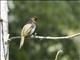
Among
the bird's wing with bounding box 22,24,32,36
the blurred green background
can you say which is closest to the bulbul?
the bird's wing with bounding box 22,24,32,36

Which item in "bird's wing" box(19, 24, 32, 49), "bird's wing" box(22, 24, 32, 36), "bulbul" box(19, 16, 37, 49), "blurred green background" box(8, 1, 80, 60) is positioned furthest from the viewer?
"blurred green background" box(8, 1, 80, 60)

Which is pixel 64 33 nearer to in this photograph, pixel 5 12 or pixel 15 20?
pixel 15 20

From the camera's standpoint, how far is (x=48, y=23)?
7.72 meters

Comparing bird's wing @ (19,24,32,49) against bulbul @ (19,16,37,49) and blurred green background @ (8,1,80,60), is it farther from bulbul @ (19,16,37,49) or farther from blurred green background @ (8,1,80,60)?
blurred green background @ (8,1,80,60)

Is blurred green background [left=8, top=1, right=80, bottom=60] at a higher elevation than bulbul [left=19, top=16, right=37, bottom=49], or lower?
lower

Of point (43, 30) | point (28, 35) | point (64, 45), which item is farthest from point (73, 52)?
point (28, 35)

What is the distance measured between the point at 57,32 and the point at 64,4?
0.61 meters

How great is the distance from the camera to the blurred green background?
7129 mm

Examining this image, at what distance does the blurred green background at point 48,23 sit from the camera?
713 centimetres

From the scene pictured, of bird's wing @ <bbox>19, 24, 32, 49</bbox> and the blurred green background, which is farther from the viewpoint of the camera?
the blurred green background

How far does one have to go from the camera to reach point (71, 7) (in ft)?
25.6

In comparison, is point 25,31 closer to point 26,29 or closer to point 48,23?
point 26,29

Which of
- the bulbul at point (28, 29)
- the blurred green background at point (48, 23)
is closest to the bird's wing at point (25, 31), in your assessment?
the bulbul at point (28, 29)

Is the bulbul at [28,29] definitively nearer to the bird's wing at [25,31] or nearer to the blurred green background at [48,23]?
the bird's wing at [25,31]
